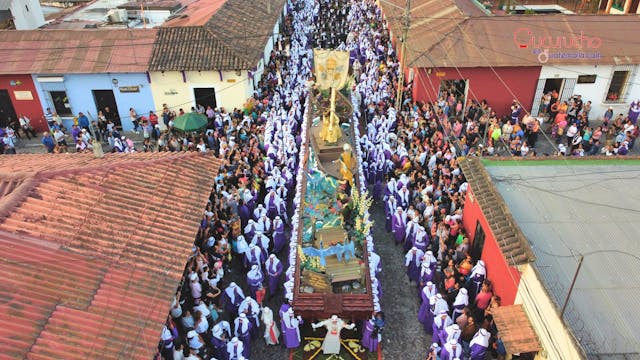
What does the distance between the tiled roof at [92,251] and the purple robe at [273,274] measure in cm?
245

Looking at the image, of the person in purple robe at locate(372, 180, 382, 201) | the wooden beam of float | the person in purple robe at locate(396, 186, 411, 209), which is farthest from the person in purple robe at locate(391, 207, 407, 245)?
the person in purple robe at locate(372, 180, 382, 201)

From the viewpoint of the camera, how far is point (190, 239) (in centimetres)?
987

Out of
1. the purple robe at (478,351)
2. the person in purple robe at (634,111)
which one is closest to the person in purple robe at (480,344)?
A: the purple robe at (478,351)

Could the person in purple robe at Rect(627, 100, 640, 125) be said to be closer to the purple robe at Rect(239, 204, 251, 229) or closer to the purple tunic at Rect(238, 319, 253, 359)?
the purple robe at Rect(239, 204, 251, 229)

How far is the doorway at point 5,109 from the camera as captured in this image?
21375 millimetres

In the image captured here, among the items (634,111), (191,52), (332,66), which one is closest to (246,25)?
(191,52)

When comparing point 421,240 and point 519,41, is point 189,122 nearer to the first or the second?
point 421,240

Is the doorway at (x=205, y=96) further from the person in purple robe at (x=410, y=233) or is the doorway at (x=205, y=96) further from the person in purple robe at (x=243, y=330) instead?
the person in purple robe at (x=243, y=330)

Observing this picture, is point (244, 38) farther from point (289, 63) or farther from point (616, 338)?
point (616, 338)

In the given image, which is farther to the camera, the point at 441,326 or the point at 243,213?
the point at 243,213

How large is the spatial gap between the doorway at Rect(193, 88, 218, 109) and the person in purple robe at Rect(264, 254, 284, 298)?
11.0 meters

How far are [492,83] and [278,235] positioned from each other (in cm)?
1204

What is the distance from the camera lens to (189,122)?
17.9 meters

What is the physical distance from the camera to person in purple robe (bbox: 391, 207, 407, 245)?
1373 cm
